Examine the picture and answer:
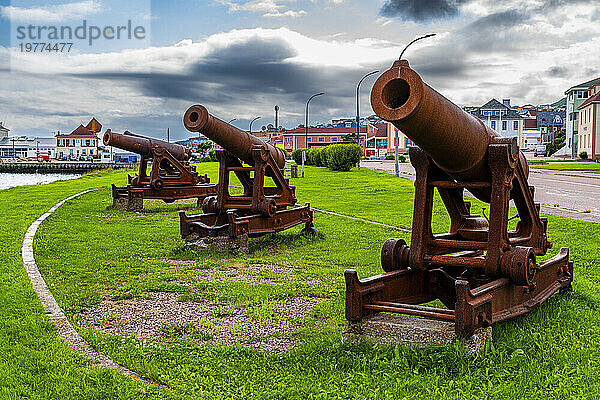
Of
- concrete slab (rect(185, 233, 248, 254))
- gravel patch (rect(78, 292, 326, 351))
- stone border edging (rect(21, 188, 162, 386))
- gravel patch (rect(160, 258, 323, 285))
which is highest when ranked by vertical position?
concrete slab (rect(185, 233, 248, 254))

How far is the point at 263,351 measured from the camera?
17.1ft

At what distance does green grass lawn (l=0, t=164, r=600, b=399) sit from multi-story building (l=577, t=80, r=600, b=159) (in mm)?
57266

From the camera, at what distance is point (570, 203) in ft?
60.1

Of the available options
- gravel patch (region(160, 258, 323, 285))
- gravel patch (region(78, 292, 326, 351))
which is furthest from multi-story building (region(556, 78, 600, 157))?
gravel patch (region(78, 292, 326, 351))

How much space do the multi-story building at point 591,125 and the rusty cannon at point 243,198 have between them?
2304 inches

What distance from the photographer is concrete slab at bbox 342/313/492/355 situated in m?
4.77

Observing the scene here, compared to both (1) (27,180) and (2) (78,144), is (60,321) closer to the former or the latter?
(1) (27,180)

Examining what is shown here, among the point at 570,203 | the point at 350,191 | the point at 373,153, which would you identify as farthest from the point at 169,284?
the point at 373,153

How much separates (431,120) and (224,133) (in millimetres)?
6378

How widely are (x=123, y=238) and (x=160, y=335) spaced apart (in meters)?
6.81

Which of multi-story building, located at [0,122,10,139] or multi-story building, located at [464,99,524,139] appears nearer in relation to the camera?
multi-story building, located at [464,99,524,139]

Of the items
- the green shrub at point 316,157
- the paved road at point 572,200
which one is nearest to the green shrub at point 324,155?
the green shrub at point 316,157

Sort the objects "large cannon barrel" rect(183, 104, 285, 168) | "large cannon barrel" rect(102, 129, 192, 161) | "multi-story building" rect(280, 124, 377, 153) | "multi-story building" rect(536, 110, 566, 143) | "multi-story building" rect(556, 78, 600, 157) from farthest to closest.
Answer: "multi-story building" rect(536, 110, 566, 143), "multi-story building" rect(280, 124, 377, 153), "multi-story building" rect(556, 78, 600, 157), "large cannon barrel" rect(102, 129, 192, 161), "large cannon barrel" rect(183, 104, 285, 168)

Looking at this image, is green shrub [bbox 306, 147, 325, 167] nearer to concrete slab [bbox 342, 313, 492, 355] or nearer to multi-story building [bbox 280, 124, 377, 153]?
concrete slab [bbox 342, 313, 492, 355]
